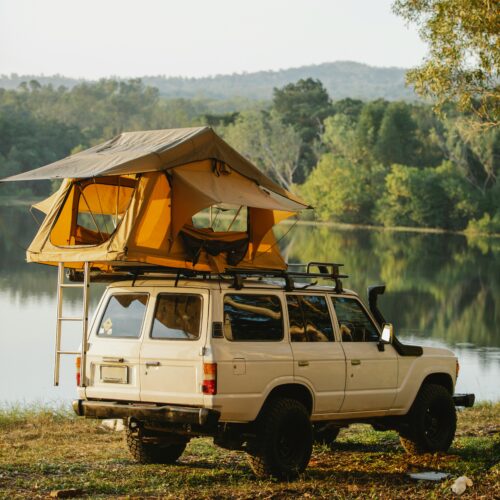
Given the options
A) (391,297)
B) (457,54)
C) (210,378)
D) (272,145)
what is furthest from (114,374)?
(272,145)

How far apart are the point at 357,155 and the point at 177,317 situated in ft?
352

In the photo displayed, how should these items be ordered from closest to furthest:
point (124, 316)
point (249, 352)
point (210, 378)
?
point (210, 378)
point (249, 352)
point (124, 316)

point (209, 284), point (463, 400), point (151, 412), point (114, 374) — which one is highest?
point (209, 284)

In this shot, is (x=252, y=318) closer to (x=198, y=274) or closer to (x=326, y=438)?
(x=198, y=274)

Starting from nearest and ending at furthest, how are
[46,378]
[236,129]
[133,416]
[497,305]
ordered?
[133,416]
[46,378]
[497,305]
[236,129]

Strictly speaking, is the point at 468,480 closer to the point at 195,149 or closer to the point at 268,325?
the point at 268,325

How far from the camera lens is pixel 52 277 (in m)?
51.5

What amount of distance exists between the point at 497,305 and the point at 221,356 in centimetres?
3892

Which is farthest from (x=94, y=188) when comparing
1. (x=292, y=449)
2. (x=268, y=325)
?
(x=292, y=449)

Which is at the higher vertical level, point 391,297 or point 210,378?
point 210,378

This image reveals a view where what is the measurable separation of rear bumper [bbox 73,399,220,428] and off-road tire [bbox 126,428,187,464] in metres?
0.66

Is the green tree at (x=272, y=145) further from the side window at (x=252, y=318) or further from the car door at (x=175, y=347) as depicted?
the car door at (x=175, y=347)

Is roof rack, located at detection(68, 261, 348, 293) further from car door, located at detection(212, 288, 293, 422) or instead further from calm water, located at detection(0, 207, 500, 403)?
calm water, located at detection(0, 207, 500, 403)

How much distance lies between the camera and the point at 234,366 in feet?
29.5
